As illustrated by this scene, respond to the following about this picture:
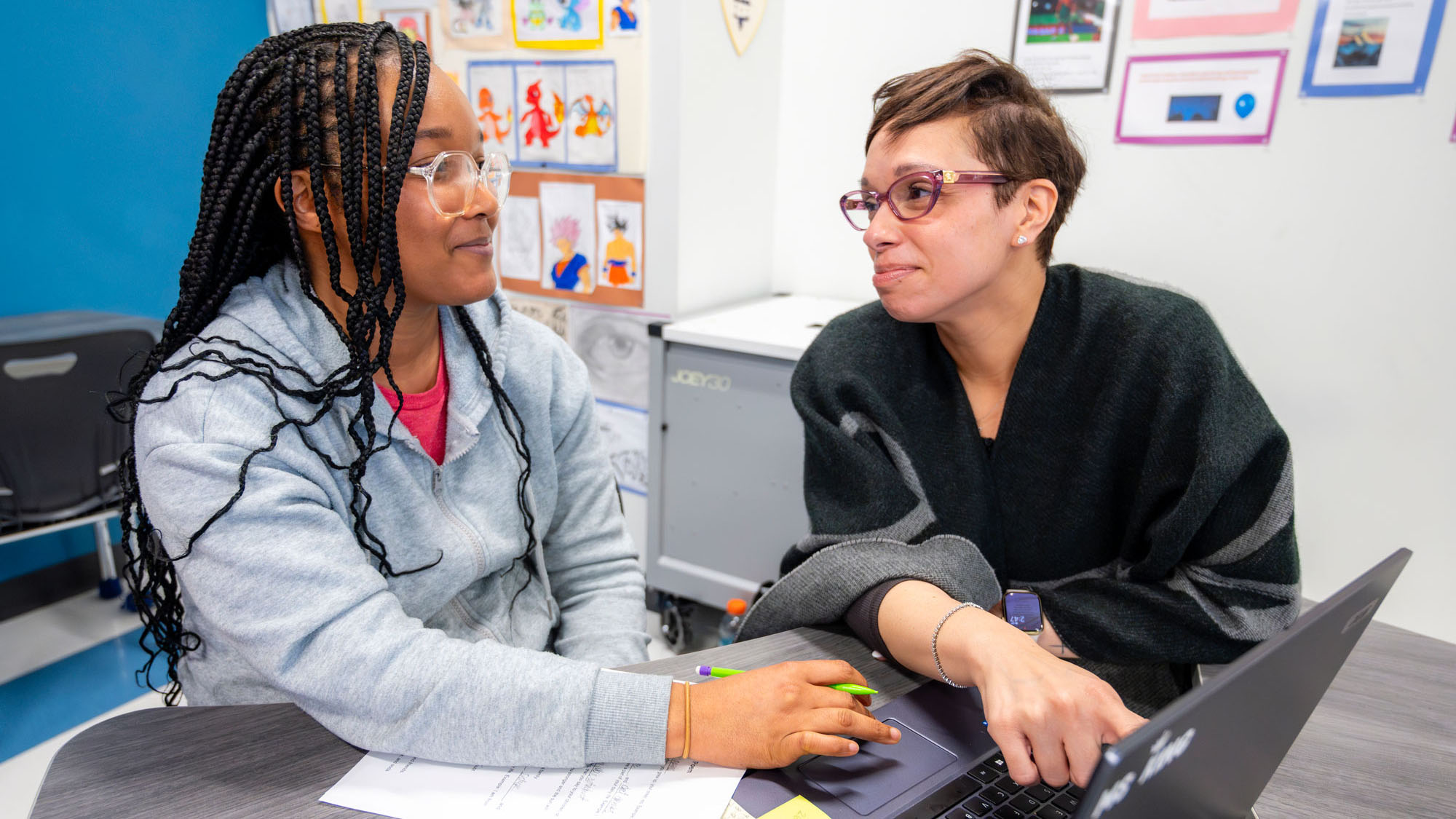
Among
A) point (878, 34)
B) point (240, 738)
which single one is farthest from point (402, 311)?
point (878, 34)

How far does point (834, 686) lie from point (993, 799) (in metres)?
0.16

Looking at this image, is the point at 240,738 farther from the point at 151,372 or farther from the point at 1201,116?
the point at 1201,116

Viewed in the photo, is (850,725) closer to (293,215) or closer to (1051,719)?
(1051,719)

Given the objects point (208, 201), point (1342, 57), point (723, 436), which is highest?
point (1342, 57)

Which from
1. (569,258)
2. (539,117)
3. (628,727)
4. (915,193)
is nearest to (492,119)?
(539,117)

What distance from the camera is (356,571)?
30.8 inches

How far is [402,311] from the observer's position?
0.97m

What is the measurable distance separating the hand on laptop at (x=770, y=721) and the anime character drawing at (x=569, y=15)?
5.95 feet

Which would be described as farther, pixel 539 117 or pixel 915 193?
pixel 539 117

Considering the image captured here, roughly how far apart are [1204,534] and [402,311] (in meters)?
0.97

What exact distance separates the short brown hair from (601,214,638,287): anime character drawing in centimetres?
117

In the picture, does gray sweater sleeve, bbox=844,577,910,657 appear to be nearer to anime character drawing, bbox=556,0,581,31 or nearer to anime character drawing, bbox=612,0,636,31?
anime character drawing, bbox=612,0,636,31

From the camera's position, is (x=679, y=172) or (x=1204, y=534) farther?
(x=679, y=172)

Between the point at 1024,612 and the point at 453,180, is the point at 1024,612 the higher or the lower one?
the lower one
